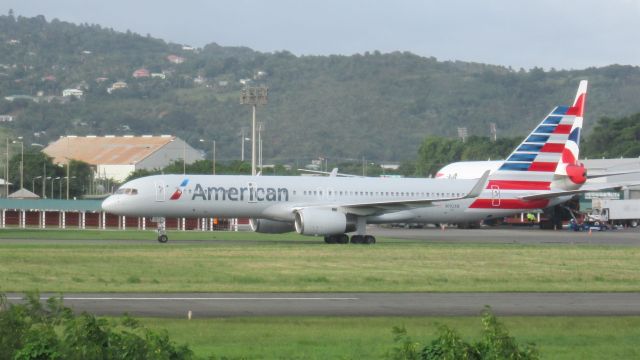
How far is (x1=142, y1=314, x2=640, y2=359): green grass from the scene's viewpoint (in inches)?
689

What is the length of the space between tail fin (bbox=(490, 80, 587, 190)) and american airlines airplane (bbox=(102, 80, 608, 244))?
6 cm

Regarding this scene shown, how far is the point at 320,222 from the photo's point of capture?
161ft

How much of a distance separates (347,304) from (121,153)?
14034 cm

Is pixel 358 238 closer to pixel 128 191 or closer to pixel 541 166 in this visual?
pixel 128 191

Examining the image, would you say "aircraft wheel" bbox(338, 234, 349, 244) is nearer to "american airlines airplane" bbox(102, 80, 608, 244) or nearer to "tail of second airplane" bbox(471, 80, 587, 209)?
"american airlines airplane" bbox(102, 80, 608, 244)

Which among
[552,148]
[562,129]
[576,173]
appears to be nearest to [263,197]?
[552,148]

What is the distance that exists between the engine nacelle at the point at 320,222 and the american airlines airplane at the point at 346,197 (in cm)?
4

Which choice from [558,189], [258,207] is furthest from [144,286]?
[558,189]

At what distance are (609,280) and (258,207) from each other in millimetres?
21383

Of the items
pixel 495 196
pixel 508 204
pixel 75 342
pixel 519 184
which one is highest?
pixel 519 184

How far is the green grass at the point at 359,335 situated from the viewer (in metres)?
17.5

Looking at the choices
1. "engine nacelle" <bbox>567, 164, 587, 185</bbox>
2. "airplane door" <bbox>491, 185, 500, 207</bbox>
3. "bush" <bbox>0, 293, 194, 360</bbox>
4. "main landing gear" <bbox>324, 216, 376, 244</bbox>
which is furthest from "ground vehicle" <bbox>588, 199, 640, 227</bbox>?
"bush" <bbox>0, 293, 194, 360</bbox>

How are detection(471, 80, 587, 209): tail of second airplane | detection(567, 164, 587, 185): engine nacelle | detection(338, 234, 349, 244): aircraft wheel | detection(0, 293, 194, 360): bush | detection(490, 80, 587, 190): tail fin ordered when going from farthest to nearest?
detection(567, 164, 587, 185): engine nacelle < detection(490, 80, 587, 190): tail fin < detection(471, 80, 587, 209): tail of second airplane < detection(338, 234, 349, 244): aircraft wheel < detection(0, 293, 194, 360): bush

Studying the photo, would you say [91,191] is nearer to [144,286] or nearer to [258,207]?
[258,207]
